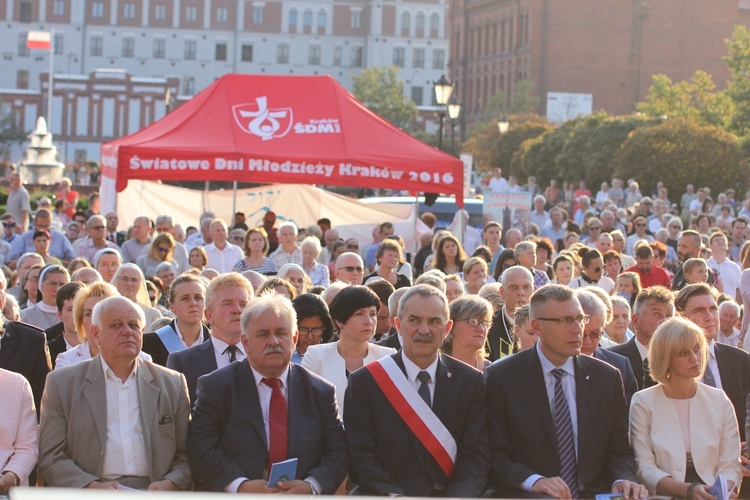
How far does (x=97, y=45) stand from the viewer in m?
120

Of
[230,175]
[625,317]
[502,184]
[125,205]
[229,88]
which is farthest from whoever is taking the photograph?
[502,184]

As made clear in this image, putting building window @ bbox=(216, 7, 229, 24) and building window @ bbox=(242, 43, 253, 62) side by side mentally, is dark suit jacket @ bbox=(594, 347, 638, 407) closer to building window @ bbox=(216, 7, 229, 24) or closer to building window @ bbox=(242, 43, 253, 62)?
building window @ bbox=(242, 43, 253, 62)

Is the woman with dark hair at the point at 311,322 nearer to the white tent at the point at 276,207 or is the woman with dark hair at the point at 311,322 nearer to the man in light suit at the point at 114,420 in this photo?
the man in light suit at the point at 114,420

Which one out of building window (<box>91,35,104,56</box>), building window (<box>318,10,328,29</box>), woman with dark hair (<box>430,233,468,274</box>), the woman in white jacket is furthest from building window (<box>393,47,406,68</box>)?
the woman in white jacket

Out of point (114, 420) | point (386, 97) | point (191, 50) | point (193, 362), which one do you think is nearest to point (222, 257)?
point (193, 362)

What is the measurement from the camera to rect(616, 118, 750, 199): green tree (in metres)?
42.5

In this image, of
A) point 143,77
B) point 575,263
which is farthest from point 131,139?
point 143,77

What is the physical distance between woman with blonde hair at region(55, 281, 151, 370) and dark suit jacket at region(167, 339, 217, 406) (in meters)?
0.64

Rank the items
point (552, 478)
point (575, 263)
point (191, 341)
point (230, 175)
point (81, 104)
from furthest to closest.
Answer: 1. point (81, 104)
2. point (230, 175)
3. point (575, 263)
4. point (191, 341)
5. point (552, 478)

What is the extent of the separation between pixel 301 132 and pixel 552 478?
517 inches

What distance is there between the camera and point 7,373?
674 cm

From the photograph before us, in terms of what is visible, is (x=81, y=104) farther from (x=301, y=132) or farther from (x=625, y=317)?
(x=625, y=317)

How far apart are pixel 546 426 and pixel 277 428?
4.73 feet

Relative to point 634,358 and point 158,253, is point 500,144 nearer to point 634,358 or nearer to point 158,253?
point 158,253
